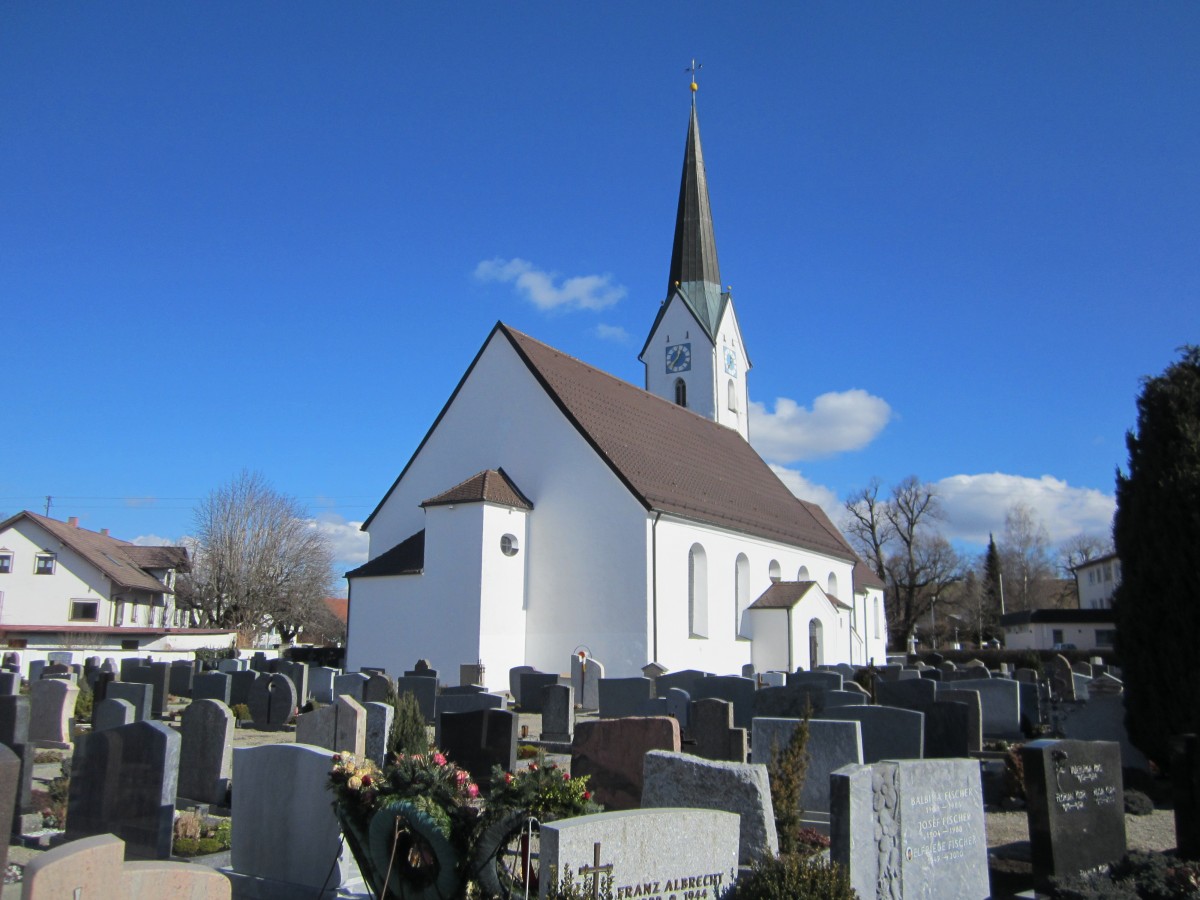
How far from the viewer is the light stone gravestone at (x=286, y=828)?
6.91 metres

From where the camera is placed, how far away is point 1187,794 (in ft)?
24.7

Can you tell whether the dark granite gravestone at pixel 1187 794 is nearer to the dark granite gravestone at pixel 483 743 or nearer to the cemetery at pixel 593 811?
the cemetery at pixel 593 811

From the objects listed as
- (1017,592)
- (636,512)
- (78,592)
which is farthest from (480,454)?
(1017,592)

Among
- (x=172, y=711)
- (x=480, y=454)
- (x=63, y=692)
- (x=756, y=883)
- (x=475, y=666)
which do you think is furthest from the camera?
(x=480, y=454)

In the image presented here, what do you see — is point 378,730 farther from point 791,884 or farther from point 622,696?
point 622,696

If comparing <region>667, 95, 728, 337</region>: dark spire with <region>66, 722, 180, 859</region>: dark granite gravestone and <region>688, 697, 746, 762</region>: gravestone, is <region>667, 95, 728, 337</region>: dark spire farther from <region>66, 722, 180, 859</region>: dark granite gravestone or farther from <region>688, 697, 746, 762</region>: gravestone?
<region>66, 722, 180, 859</region>: dark granite gravestone

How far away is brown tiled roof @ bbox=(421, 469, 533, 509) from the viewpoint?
25.2m

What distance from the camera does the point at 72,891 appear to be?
154 inches

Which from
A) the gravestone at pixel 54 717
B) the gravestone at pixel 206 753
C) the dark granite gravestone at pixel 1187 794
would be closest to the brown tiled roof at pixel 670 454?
the gravestone at pixel 54 717

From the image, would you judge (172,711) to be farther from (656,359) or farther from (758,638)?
(656,359)

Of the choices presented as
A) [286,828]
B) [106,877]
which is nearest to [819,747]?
[286,828]

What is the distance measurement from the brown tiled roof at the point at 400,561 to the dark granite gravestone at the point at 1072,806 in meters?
20.3

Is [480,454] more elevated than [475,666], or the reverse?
[480,454]

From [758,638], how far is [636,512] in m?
7.33
